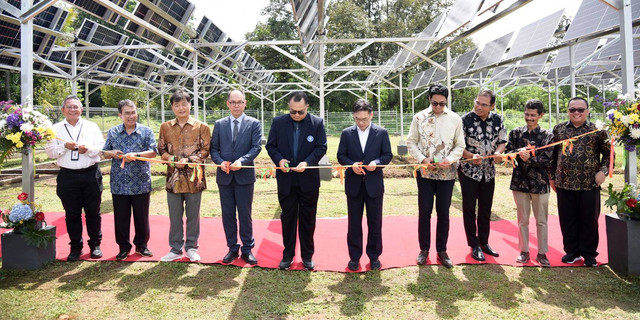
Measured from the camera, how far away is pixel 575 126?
4.14 meters

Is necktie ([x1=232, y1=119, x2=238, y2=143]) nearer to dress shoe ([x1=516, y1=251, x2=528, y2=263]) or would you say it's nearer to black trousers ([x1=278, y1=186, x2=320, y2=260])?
black trousers ([x1=278, y1=186, x2=320, y2=260])

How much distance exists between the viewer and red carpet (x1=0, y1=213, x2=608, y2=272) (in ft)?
14.0

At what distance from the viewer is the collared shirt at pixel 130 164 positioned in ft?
14.1

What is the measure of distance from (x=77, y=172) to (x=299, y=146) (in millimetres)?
2285

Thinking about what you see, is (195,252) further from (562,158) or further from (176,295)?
(562,158)

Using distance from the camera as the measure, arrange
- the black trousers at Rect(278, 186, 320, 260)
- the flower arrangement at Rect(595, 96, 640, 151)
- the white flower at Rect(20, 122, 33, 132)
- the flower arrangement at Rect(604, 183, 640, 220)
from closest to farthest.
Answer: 1. the flower arrangement at Rect(595, 96, 640, 151)
2. the flower arrangement at Rect(604, 183, 640, 220)
3. the white flower at Rect(20, 122, 33, 132)
4. the black trousers at Rect(278, 186, 320, 260)

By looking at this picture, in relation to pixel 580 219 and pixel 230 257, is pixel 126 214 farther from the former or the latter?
pixel 580 219

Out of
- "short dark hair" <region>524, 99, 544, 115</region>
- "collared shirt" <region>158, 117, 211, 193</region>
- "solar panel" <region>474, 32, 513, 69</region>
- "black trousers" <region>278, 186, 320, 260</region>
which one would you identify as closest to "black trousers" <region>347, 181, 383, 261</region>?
"black trousers" <region>278, 186, 320, 260</region>

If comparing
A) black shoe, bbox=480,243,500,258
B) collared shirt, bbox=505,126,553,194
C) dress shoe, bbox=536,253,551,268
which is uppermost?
collared shirt, bbox=505,126,553,194

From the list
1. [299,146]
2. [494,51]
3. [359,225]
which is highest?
[494,51]

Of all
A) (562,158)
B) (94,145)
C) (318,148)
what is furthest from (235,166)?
(562,158)

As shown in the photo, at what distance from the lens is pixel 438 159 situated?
4125 millimetres

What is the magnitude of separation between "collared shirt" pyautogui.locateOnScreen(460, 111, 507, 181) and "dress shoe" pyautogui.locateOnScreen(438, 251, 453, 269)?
819mm

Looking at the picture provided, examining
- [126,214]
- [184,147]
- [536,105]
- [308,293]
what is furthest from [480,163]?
[126,214]
